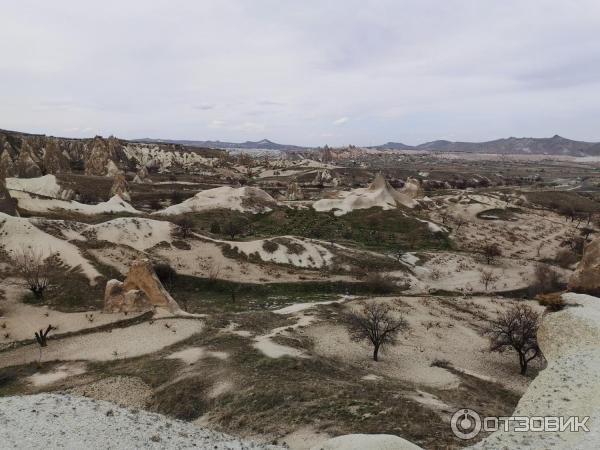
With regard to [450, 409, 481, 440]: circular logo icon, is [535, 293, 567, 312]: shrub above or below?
above

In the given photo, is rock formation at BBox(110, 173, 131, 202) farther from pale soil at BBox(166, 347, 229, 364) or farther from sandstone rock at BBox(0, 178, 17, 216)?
pale soil at BBox(166, 347, 229, 364)

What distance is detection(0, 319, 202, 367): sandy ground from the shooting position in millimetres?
29719

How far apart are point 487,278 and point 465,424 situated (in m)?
43.6

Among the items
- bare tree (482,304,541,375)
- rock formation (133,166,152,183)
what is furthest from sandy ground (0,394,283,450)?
rock formation (133,166,152,183)

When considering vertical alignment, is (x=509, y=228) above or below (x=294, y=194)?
below

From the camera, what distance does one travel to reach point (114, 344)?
31.7 m

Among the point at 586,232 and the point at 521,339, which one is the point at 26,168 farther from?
the point at 586,232

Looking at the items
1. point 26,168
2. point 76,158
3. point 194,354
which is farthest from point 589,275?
point 76,158

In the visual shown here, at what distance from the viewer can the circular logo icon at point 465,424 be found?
675 inches

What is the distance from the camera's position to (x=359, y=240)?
7906 cm

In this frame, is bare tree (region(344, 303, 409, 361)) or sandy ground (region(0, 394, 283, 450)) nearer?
A: sandy ground (region(0, 394, 283, 450))

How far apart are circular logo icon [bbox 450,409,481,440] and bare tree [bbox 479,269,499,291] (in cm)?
4176

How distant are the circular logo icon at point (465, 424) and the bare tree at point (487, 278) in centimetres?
4176

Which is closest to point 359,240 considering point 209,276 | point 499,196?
point 209,276
